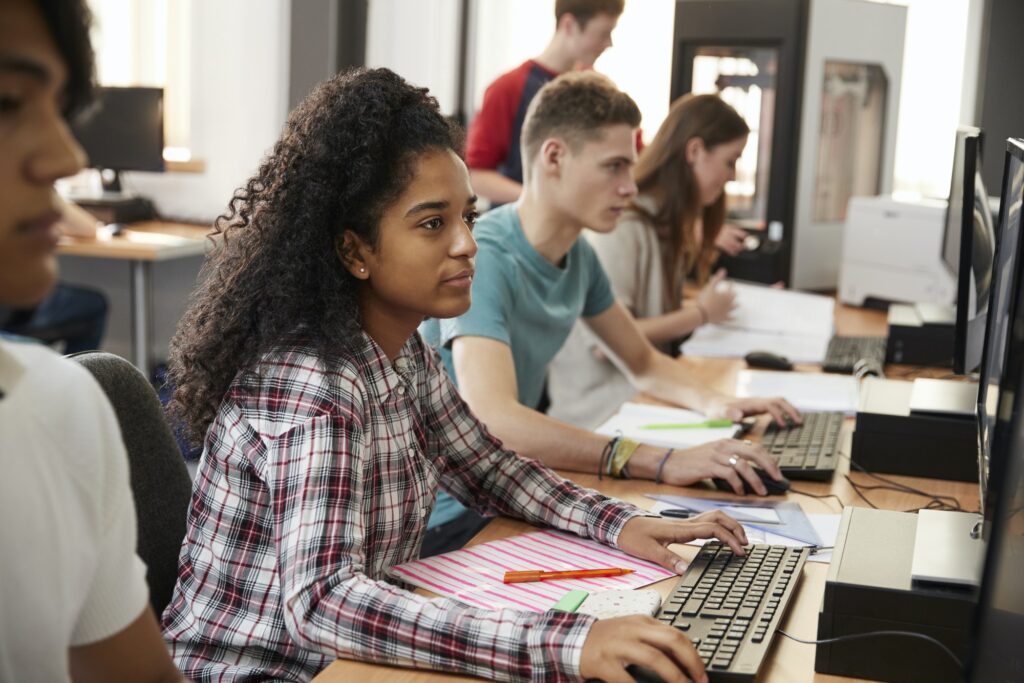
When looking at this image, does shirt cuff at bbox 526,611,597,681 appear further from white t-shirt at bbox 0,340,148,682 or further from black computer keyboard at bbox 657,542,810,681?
white t-shirt at bbox 0,340,148,682

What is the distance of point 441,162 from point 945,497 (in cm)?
89

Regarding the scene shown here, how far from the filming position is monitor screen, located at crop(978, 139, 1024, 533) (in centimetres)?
119

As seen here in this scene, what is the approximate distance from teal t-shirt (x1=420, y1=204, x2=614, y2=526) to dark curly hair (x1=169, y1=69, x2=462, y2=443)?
596 millimetres

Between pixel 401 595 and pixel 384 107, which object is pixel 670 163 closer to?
pixel 384 107

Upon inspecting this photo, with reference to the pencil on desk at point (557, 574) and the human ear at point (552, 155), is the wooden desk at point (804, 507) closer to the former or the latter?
the pencil on desk at point (557, 574)

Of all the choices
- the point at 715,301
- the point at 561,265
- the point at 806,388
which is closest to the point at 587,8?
the point at 715,301

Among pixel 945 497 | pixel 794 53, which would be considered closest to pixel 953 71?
pixel 794 53

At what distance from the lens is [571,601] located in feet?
3.96

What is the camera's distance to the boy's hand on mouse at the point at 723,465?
164 cm

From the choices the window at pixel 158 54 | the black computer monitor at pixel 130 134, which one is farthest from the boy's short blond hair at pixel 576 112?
the window at pixel 158 54

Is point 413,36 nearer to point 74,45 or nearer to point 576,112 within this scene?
point 576,112

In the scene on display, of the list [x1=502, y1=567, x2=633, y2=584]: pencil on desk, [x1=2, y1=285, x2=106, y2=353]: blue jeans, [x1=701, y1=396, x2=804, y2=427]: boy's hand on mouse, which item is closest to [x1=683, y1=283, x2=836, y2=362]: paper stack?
[x1=701, y1=396, x2=804, y2=427]: boy's hand on mouse

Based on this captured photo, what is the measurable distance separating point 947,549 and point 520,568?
1.47 ft

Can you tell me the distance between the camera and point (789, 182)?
3375 millimetres
